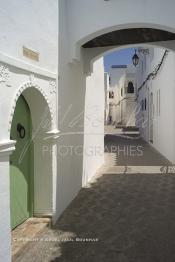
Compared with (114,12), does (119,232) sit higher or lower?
lower

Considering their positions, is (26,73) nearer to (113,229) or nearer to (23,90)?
(23,90)

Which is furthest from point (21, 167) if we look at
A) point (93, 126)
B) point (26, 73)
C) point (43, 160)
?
point (93, 126)

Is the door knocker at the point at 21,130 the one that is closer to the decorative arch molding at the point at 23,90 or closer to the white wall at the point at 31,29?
the decorative arch molding at the point at 23,90

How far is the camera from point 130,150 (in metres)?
17.2

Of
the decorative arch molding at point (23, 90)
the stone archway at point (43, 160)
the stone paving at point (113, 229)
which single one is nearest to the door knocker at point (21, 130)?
the stone archway at point (43, 160)

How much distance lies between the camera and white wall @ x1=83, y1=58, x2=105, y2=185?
920 centimetres

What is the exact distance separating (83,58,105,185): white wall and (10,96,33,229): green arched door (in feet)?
10.8

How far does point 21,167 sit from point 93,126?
203 inches

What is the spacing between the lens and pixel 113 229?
567cm

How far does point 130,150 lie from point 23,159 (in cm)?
1218

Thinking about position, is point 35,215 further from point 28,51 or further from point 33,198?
point 28,51

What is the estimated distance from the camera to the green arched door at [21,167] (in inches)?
202

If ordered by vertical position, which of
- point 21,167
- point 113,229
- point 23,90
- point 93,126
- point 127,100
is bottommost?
point 113,229

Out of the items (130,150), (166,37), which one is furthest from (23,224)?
(130,150)
